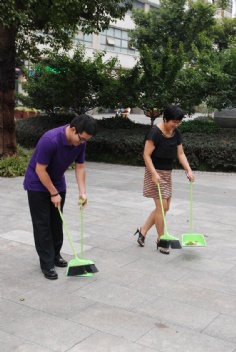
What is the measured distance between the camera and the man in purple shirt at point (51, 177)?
4145 mm

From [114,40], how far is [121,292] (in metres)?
41.4

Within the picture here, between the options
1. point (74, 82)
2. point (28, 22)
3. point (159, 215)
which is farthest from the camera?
point (74, 82)

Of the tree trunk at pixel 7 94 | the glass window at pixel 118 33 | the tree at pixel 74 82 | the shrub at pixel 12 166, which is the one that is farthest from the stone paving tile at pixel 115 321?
the glass window at pixel 118 33

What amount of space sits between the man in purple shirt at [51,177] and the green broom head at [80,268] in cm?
15

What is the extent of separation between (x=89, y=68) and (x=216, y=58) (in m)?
3.51

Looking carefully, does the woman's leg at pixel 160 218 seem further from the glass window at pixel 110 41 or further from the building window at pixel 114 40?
the glass window at pixel 110 41

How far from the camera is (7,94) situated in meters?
11.1

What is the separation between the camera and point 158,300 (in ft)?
13.3

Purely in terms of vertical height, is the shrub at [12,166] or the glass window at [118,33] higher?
the glass window at [118,33]

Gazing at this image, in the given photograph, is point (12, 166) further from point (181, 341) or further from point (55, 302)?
point (181, 341)

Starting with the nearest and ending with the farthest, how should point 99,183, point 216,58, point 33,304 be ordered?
point 33,304
point 99,183
point 216,58

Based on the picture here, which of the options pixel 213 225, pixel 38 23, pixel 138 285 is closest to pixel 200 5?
pixel 38 23

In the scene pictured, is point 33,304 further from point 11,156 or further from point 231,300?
point 11,156

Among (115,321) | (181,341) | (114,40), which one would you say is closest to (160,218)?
(115,321)
